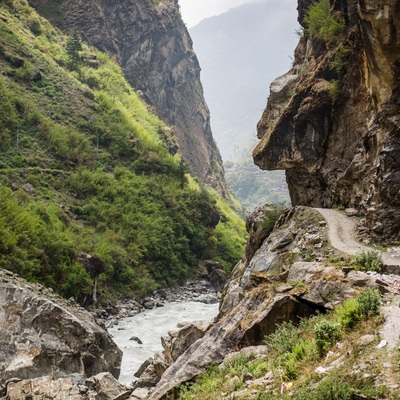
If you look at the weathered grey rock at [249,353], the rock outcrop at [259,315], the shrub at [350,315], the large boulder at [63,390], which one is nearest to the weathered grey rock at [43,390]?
the large boulder at [63,390]

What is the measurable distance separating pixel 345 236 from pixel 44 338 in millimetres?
13393

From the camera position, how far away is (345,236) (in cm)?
1983

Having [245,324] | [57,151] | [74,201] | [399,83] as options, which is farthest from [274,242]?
[57,151]

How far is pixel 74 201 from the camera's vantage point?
4494cm

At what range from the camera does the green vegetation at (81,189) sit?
105 feet

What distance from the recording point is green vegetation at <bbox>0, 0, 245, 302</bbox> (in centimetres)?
3198

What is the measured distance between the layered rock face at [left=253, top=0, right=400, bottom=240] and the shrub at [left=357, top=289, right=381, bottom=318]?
1027 centimetres

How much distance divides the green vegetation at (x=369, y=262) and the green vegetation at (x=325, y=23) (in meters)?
15.6

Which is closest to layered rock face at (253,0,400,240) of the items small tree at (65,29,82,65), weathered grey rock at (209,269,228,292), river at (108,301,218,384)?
river at (108,301,218,384)

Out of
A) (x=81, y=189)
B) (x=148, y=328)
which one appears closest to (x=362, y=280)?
(x=148, y=328)

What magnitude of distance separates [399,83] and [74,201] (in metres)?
34.6

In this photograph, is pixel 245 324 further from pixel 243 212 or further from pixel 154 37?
pixel 243 212

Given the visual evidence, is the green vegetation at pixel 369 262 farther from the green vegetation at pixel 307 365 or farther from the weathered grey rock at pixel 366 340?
the weathered grey rock at pixel 366 340

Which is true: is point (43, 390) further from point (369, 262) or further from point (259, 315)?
point (369, 262)
